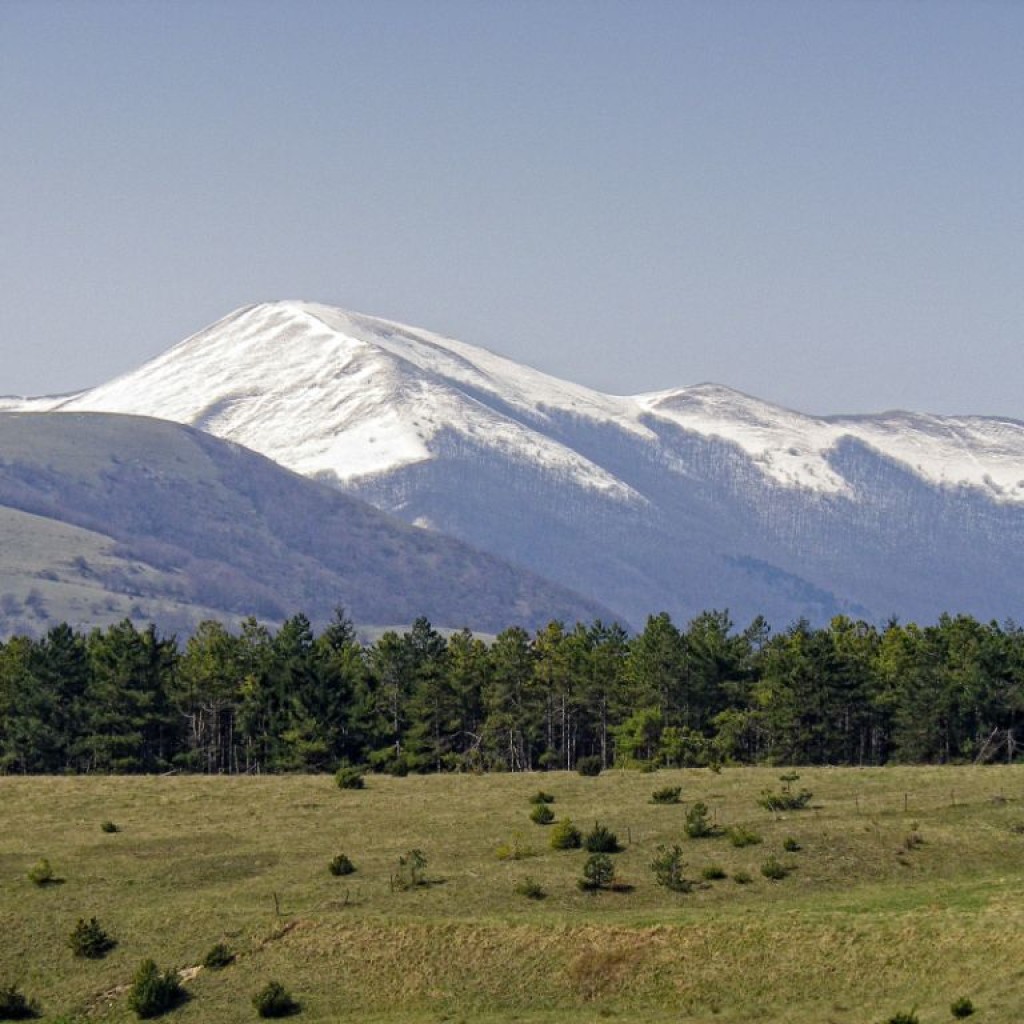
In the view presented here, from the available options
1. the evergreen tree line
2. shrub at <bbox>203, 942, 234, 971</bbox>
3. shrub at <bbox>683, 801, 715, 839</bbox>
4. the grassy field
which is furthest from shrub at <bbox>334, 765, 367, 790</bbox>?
shrub at <bbox>203, 942, 234, 971</bbox>

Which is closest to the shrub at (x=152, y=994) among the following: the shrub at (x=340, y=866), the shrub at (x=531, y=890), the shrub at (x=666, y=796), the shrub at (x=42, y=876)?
the shrub at (x=340, y=866)

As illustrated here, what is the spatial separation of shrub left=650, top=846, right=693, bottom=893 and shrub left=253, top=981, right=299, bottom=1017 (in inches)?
773

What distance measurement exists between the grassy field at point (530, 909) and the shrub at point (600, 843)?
93 centimetres

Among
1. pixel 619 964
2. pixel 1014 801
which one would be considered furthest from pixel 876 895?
pixel 1014 801

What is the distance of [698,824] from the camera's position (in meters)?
98.4

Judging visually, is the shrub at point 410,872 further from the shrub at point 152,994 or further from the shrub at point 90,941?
the shrub at point 90,941

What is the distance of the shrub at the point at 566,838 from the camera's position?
96.6 meters

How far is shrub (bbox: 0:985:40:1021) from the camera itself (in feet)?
260

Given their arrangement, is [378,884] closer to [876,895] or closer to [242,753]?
[876,895]

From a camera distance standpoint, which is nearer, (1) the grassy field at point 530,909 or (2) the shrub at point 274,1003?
(1) the grassy field at point 530,909

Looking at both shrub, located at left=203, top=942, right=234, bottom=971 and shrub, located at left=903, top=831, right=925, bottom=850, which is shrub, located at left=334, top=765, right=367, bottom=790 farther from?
shrub, located at left=903, top=831, right=925, bottom=850

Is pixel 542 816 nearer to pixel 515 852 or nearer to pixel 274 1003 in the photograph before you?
pixel 515 852

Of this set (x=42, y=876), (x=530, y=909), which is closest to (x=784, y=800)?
(x=530, y=909)

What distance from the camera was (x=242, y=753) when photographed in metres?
178
